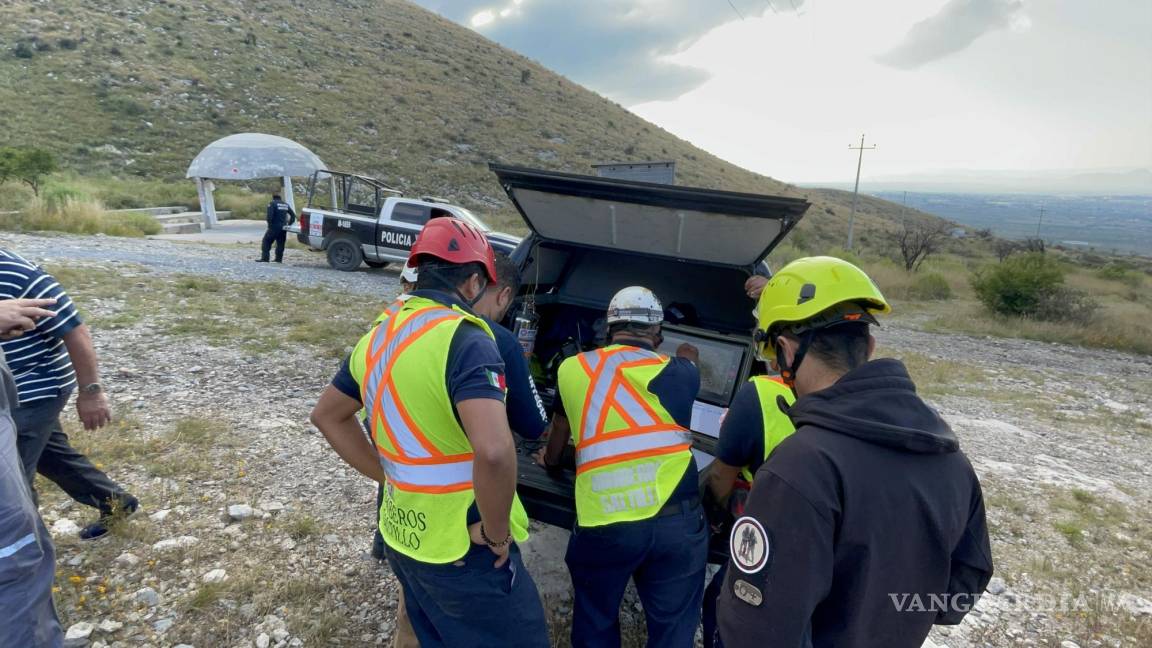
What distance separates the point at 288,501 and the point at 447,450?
2463 mm

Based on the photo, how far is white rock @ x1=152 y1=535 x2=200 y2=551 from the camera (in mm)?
3018

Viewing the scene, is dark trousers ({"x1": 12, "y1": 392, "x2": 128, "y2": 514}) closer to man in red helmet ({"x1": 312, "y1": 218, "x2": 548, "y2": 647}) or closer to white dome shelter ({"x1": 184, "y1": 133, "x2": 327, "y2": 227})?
man in red helmet ({"x1": 312, "y1": 218, "x2": 548, "y2": 647})

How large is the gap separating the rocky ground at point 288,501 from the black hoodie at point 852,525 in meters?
Result: 1.90

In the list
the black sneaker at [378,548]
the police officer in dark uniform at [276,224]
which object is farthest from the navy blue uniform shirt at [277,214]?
the black sneaker at [378,548]

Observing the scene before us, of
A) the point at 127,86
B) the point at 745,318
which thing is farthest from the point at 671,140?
the point at 745,318

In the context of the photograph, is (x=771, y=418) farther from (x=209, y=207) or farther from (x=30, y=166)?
(x=30, y=166)

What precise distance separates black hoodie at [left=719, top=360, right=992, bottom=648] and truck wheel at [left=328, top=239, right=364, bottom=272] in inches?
511

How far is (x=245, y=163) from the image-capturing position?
18.1 m

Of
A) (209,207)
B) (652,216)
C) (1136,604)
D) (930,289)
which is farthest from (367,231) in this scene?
(930,289)

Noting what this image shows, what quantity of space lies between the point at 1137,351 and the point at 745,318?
12.7 metres

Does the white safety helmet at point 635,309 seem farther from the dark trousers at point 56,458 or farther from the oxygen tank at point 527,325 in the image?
the dark trousers at point 56,458

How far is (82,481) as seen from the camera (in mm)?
2979

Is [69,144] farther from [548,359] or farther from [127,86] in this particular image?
[548,359]

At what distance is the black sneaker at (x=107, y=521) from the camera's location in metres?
3.03
